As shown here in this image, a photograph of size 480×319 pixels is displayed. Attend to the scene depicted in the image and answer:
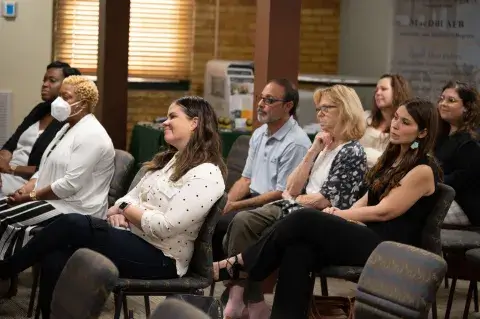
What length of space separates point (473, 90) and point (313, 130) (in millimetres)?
2103

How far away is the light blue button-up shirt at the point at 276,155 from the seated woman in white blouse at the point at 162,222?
119 centimetres

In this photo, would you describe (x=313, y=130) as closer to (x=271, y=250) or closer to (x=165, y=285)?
(x=271, y=250)

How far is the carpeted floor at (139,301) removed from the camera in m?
5.76

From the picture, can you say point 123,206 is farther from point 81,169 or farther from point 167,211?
point 81,169

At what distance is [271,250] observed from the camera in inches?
195

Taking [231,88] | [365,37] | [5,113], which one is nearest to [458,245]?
[231,88]

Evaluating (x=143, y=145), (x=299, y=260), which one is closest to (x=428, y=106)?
(x=299, y=260)

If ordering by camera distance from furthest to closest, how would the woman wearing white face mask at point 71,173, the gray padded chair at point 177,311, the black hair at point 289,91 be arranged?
the black hair at point 289,91
the woman wearing white face mask at point 71,173
the gray padded chair at point 177,311

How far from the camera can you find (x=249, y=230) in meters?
5.43

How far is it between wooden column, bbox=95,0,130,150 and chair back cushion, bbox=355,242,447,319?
5.17 meters

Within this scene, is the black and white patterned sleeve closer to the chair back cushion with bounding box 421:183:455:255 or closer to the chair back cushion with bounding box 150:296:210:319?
the chair back cushion with bounding box 421:183:455:255

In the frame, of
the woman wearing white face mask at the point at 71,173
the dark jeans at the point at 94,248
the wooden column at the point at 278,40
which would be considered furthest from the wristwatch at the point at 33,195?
the wooden column at the point at 278,40

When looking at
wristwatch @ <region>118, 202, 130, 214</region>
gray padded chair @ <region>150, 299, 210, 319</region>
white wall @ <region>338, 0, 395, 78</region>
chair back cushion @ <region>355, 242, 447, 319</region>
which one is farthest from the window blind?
gray padded chair @ <region>150, 299, 210, 319</region>

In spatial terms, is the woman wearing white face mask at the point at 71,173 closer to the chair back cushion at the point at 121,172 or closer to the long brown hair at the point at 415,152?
the chair back cushion at the point at 121,172
